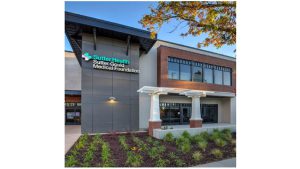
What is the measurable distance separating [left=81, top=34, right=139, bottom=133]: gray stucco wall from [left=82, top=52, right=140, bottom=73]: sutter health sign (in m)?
0.29

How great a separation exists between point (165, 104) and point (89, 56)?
870 cm

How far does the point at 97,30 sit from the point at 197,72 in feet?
35.6

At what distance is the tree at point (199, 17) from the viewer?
5.23m

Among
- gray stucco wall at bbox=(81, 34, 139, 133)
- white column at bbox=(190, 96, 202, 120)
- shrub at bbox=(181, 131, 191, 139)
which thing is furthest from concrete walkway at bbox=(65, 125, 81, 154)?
white column at bbox=(190, 96, 202, 120)

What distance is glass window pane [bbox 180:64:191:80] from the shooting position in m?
16.7

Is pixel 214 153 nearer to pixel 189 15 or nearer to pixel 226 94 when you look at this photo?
pixel 189 15

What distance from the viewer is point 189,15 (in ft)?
18.8

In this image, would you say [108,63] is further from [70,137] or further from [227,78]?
[227,78]

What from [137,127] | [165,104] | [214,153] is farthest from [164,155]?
[165,104]

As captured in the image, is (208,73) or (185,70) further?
(208,73)

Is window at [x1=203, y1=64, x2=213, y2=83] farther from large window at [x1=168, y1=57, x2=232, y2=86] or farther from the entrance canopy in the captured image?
the entrance canopy

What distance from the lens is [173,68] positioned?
53.5 feet

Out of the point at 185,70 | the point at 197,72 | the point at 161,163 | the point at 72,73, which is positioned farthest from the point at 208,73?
the point at 72,73

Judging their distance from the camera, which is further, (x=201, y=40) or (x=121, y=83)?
(x=121, y=83)
